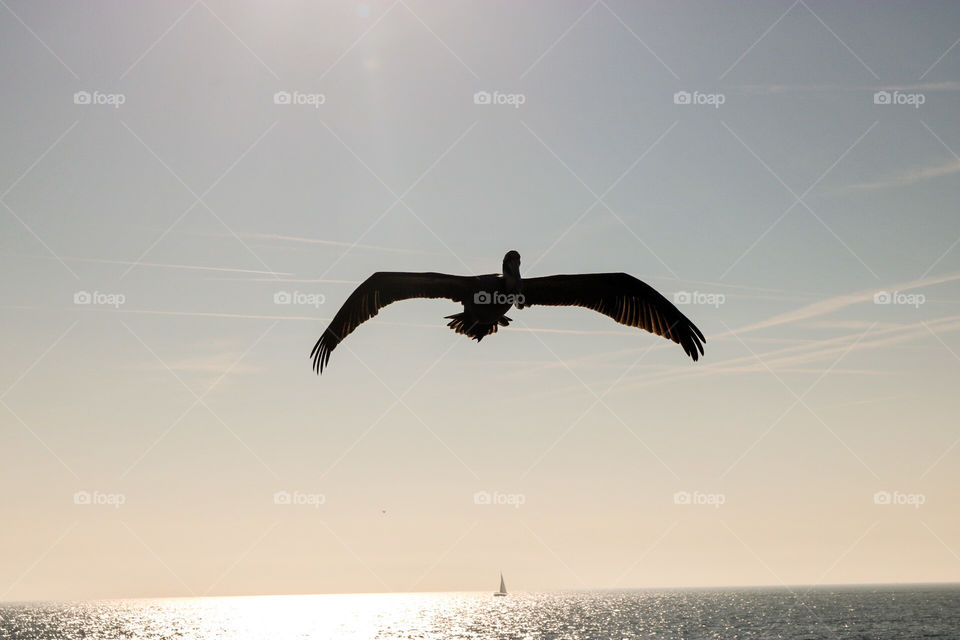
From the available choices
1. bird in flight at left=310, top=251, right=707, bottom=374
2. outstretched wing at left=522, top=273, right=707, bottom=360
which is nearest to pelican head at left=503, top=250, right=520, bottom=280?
bird in flight at left=310, top=251, right=707, bottom=374

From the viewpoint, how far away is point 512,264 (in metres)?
18.5

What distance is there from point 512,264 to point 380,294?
3.21 metres

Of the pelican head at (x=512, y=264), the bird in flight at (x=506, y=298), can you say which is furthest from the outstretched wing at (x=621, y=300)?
the pelican head at (x=512, y=264)

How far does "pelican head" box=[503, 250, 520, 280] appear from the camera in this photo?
1844 cm

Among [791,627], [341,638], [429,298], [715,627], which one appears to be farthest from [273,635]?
[429,298]

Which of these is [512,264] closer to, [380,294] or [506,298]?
[506,298]

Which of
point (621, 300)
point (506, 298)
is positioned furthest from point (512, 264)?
point (621, 300)

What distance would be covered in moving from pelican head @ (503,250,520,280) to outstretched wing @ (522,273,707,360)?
3.12 ft

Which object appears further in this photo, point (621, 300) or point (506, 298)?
point (621, 300)

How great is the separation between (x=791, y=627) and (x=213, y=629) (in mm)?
96683

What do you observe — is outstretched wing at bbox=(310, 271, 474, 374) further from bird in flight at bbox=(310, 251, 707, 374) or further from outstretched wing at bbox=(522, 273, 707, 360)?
outstretched wing at bbox=(522, 273, 707, 360)

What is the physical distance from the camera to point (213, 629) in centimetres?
16012

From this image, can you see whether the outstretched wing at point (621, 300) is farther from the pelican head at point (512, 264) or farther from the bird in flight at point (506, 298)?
the pelican head at point (512, 264)

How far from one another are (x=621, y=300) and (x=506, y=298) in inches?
112
